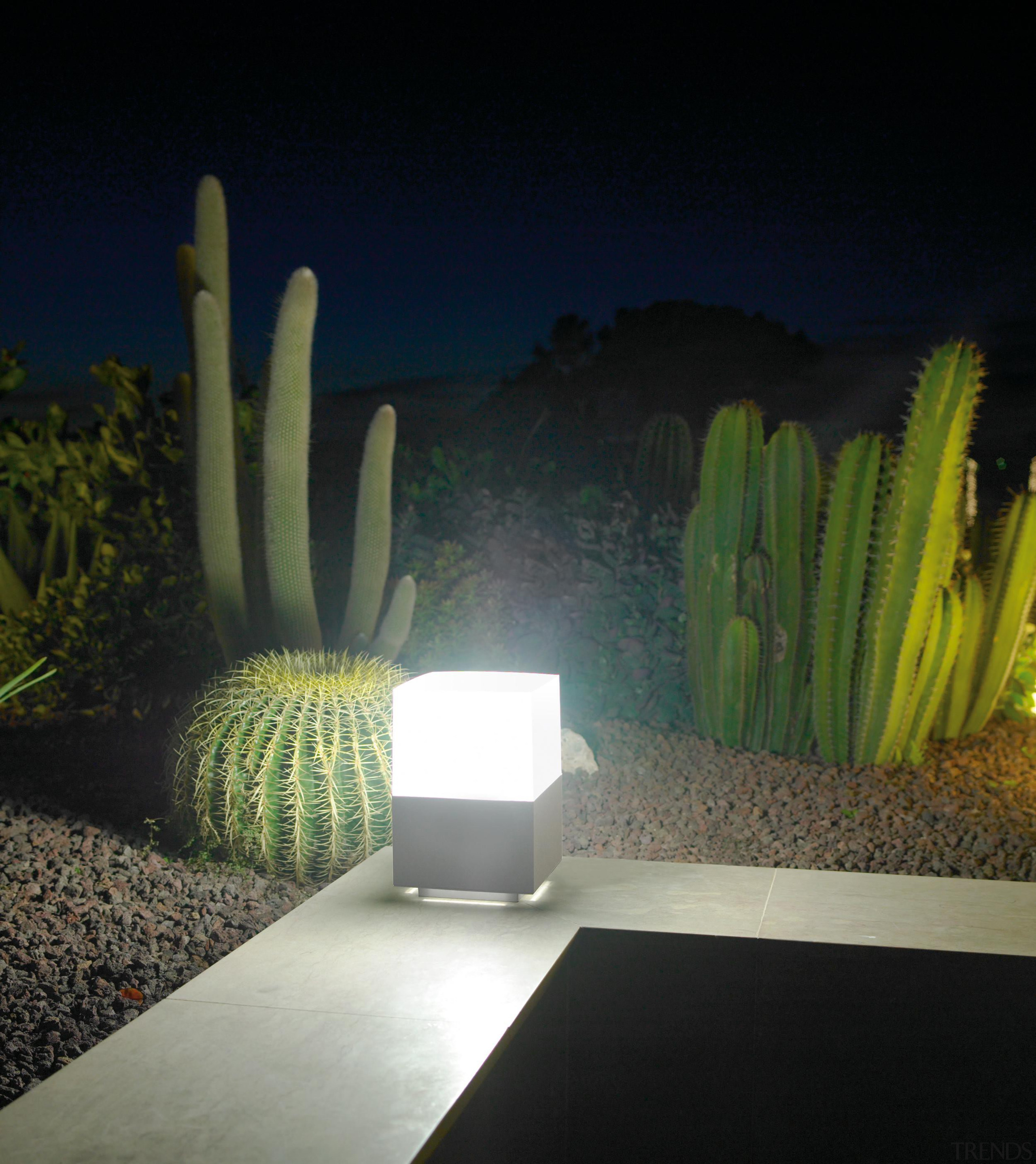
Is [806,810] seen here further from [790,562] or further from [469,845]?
[469,845]

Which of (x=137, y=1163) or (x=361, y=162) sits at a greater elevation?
(x=361, y=162)

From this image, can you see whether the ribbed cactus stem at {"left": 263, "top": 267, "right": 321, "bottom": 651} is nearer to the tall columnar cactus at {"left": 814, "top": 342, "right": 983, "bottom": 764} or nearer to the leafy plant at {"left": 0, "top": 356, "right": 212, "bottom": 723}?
the leafy plant at {"left": 0, "top": 356, "right": 212, "bottom": 723}

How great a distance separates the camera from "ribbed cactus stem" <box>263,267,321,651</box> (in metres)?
3.47

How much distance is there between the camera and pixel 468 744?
2477 mm

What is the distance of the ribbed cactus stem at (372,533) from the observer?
3.87 metres

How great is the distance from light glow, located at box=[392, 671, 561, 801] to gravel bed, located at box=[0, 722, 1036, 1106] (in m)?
0.55

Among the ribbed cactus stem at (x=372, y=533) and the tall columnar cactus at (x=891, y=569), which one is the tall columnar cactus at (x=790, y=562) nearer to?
the tall columnar cactus at (x=891, y=569)

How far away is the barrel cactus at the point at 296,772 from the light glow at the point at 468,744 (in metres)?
0.35

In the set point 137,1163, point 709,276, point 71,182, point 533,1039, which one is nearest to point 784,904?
point 533,1039

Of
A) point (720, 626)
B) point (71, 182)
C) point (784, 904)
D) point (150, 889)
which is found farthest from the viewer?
point (71, 182)

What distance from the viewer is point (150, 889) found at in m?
2.73

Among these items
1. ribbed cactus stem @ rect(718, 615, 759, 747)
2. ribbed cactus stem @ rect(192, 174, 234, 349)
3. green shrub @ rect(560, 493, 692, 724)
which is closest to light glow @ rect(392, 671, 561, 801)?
ribbed cactus stem @ rect(192, 174, 234, 349)

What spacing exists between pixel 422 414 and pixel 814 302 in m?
2.99

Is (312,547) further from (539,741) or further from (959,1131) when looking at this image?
(959,1131)
